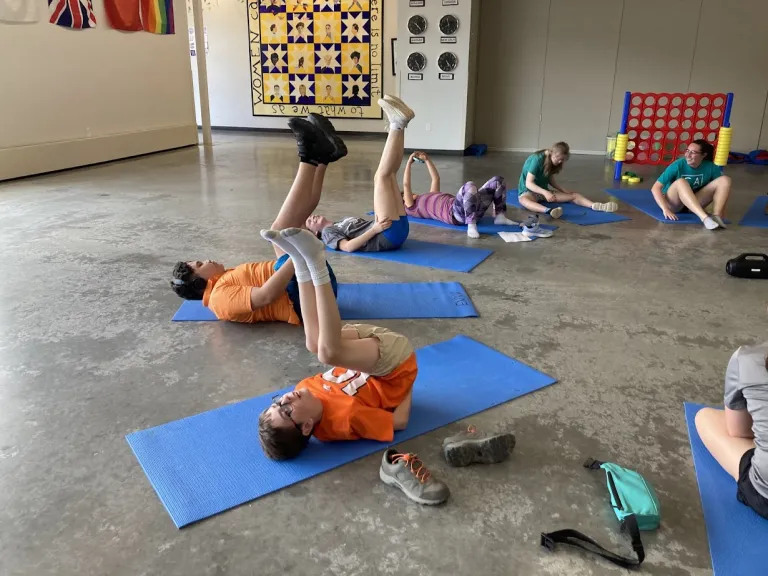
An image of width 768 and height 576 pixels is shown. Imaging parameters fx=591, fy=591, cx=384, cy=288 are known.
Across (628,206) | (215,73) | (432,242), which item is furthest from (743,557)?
(215,73)

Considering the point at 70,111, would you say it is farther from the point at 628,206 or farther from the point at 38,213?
the point at 628,206

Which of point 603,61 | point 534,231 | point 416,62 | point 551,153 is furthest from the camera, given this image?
point 603,61

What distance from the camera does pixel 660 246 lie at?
4551 millimetres

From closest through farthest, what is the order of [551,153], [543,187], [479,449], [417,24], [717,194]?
[479,449] → [717,194] → [551,153] → [543,187] → [417,24]

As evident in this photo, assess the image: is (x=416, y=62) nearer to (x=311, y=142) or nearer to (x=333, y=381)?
(x=311, y=142)

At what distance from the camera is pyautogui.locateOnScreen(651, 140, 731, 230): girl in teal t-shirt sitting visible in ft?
16.6

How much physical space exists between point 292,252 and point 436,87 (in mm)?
7860

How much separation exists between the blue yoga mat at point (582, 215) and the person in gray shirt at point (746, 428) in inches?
141

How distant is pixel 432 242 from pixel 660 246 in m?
1.76

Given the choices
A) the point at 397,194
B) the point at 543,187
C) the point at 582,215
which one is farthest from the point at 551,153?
the point at 397,194

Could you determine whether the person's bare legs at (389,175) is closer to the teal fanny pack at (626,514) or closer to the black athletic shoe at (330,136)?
the black athletic shoe at (330,136)

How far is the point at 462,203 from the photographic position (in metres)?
4.88

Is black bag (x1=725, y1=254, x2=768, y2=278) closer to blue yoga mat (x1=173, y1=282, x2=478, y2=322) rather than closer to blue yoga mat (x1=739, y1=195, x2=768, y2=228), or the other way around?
blue yoga mat (x1=739, y1=195, x2=768, y2=228)

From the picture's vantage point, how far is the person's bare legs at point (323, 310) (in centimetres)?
184
